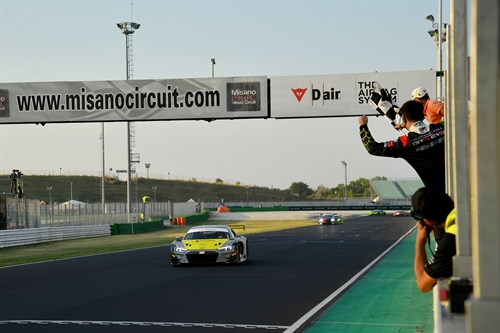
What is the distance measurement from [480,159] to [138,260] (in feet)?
73.9

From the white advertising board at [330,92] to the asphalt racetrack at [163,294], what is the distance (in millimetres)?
4260

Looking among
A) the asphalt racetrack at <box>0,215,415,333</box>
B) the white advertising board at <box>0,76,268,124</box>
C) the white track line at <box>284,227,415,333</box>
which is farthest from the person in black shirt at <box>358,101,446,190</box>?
the white advertising board at <box>0,76,268,124</box>

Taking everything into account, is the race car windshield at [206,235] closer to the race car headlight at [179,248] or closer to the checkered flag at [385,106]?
the race car headlight at [179,248]

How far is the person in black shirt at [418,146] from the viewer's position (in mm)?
5586

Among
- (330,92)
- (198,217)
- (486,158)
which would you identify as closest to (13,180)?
(330,92)

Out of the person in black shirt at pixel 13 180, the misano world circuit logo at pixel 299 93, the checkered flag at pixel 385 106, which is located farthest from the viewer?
the person in black shirt at pixel 13 180

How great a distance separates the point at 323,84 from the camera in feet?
69.4

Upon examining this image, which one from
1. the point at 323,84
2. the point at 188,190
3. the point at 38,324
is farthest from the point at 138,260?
the point at 188,190

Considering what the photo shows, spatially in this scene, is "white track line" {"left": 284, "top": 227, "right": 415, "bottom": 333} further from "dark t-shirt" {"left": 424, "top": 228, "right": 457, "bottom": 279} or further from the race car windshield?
"dark t-shirt" {"left": 424, "top": 228, "right": 457, "bottom": 279}

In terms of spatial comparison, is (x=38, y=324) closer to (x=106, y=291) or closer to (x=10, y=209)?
(x=106, y=291)

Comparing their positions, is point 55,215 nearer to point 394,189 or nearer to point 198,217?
point 198,217

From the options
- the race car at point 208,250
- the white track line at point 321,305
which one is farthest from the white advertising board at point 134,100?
the white track line at point 321,305

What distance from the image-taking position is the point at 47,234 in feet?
137

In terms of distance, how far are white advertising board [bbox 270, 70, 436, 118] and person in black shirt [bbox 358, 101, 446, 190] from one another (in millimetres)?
15376
